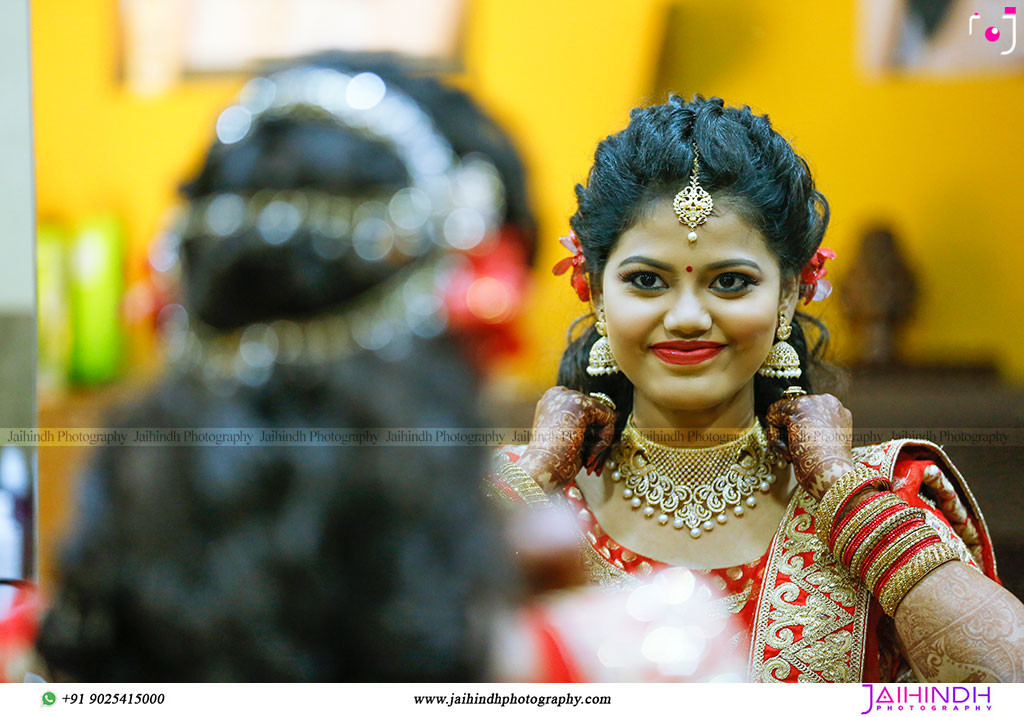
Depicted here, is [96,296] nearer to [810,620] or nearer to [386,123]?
[386,123]

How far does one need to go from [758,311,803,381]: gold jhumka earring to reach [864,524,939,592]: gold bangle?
220 millimetres

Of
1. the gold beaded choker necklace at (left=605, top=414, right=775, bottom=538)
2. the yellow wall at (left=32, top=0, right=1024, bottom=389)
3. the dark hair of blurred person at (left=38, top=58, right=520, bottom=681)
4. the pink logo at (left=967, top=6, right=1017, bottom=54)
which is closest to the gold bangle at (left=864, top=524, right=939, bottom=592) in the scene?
the gold beaded choker necklace at (left=605, top=414, right=775, bottom=538)

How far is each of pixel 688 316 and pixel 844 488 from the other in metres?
0.26

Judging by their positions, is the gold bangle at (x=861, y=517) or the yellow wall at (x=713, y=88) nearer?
the gold bangle at (x=861, y=517)

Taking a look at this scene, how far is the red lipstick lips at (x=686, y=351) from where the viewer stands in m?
1.17

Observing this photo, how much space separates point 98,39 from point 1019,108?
48.2 inches

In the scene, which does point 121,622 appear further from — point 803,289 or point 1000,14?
point 1000,14

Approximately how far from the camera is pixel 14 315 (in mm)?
1460

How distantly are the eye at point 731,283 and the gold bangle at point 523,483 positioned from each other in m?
0.32

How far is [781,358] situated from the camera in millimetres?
1192

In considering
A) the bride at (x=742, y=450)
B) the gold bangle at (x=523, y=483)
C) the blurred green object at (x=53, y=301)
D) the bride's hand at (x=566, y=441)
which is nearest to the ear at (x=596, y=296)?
the bride at (x=742, y=450)

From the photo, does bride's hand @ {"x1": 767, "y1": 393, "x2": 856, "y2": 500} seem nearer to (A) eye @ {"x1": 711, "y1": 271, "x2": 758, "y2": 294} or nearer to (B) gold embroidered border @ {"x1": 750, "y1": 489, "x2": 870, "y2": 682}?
(B) gold embroidered border @ {"x1": 750, "y1": 489, "x2": 870, "y2": 682}
